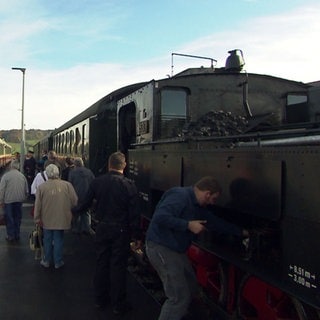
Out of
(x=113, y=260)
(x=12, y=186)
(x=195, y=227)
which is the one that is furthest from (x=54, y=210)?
(x=195, y=227)

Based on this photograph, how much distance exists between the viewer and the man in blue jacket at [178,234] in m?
4.00

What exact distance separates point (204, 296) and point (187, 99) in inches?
111

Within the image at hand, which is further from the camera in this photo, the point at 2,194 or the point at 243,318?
the point at 2,194

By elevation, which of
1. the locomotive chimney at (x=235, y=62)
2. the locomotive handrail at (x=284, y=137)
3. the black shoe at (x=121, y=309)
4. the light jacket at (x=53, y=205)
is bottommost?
the black shoe at (x=121, y=309)

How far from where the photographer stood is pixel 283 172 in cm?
327

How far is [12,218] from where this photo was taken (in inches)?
377

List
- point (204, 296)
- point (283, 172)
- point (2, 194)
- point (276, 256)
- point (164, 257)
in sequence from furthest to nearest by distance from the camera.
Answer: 1. point (2, 194)
2. point (204, 296)
3. point (164, 257)
4. point (276, 256)
5. point (283, 172)

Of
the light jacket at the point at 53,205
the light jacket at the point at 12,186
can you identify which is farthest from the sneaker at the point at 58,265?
the light jacket at the point at 12,186

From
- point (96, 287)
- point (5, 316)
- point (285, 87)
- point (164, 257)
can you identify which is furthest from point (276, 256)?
point (285, 87)

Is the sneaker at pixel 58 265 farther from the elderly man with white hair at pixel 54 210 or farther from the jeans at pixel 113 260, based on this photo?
the jeans at pixel 113 260

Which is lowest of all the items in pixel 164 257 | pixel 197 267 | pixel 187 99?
pixel 197 267

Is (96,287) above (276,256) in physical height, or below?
below

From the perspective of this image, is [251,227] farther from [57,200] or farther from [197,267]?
[57,200]

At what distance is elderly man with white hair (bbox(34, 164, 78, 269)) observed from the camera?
7180 millimetres
